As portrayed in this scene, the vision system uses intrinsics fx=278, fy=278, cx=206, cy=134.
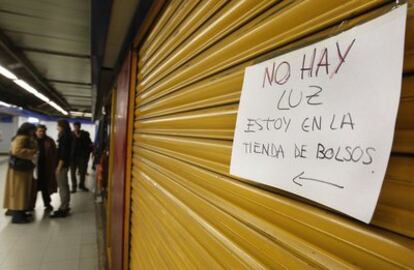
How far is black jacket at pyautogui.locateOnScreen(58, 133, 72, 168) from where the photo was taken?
18.5 feet

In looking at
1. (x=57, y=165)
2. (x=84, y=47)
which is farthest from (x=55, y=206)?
(x=84, y=47)

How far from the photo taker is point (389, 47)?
0.39 meters

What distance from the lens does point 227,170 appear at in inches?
31.8

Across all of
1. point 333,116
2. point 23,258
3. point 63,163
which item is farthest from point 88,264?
point 333,116

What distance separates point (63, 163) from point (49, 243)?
5.82 feet

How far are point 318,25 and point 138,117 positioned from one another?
1.87 m

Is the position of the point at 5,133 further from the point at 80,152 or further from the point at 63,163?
the point at 63,163

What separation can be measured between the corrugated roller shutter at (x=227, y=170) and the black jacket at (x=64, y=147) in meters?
4.64

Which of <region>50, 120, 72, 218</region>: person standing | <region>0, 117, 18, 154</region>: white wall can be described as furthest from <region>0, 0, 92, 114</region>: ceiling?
<region>0, 117, 18, 154</region>: white wall

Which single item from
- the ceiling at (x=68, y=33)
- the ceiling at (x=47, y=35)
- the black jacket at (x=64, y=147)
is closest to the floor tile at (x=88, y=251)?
the black jacket at (x=64, y=147)

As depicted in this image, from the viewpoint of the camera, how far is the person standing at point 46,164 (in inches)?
215

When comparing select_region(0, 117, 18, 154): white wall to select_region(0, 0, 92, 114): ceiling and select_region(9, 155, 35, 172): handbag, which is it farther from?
select_region(9, 155, 35, 172): handbag

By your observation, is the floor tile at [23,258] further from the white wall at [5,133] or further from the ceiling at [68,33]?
the white wall at [5,133]

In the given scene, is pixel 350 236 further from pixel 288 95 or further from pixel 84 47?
pixel 84 47
